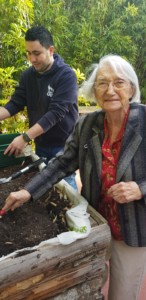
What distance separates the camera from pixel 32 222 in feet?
4.48

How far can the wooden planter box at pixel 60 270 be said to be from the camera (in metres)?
1.08

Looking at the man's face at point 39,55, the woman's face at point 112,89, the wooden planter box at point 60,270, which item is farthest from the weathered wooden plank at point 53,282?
the man's face at point 39,55

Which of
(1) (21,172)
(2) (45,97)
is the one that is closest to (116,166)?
(1) (21,172)

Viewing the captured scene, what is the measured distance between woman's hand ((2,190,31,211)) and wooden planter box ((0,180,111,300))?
12.1 inches

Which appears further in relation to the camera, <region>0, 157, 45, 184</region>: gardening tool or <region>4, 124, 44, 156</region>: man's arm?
<region>4, 124, 44, 156</region>: man's arm

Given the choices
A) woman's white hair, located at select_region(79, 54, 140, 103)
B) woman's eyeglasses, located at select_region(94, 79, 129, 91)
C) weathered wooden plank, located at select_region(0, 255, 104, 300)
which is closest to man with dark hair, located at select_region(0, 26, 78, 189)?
woman's white hair, located at select_region(79, 54, 140, 103)

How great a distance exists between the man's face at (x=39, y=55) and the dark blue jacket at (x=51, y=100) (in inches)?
1.9

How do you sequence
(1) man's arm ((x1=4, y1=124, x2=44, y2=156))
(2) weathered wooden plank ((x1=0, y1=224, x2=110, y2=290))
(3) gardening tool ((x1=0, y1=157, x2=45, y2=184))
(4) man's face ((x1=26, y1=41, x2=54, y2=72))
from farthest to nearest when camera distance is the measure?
1. (4) man's face ((x1=26, y1=41, x2=54, y2=72))
2. (1) man's arm ((x1=4, y1=124, x2=44, y2=156))
3. (3) gardening tool ((x1=0, y1=157, x2=45, y2=184))
4. (2) weathered wooden plank ((x1=0, y1=224, x2=110, y2=290))

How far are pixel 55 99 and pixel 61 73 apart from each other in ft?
0.69

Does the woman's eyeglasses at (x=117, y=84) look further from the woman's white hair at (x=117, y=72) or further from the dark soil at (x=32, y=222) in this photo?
the dark soil at (x=32, y=222)

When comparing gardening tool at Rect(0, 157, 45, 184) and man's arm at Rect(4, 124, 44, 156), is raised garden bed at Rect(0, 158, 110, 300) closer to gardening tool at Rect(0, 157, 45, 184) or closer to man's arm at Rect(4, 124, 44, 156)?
gardening tool at Rect(0, 157, 45, 184)

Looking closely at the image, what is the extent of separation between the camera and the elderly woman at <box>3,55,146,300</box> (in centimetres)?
128

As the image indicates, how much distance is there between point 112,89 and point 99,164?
354 mm

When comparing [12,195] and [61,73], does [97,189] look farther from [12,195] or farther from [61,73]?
[61,73]
